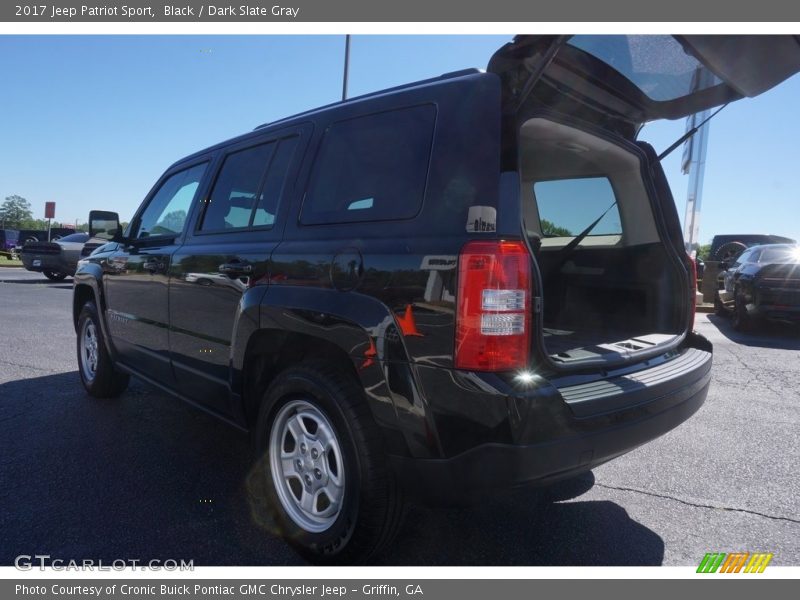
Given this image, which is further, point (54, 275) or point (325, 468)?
point (54, 275)

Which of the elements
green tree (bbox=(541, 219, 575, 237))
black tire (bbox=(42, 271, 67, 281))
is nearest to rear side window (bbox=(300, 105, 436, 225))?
green tree (bbox=(541, 219, 575, 237))

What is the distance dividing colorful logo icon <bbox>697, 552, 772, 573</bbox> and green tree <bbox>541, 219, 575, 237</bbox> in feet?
6.72

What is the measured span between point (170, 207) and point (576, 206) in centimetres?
276

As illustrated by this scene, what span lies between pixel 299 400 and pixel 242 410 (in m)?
0.57

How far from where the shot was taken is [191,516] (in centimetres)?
267

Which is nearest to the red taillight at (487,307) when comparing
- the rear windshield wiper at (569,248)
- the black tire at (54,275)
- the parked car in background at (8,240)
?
the rear windshield wiper at (569,248)

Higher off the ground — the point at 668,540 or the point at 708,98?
the point at 708,98

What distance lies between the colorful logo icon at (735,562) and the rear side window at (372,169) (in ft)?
6.33

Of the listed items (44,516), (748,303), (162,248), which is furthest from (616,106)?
(748,303)

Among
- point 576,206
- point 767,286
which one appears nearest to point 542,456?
point 576,206

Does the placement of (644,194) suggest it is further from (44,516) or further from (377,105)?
(44,516)

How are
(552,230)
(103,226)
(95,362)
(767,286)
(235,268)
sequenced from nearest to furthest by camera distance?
(235,268)
(552,230)
(103,226)
(95,362)
(767,286)

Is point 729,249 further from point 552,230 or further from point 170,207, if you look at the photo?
point 170,207

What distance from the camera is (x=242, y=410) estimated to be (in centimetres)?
279
